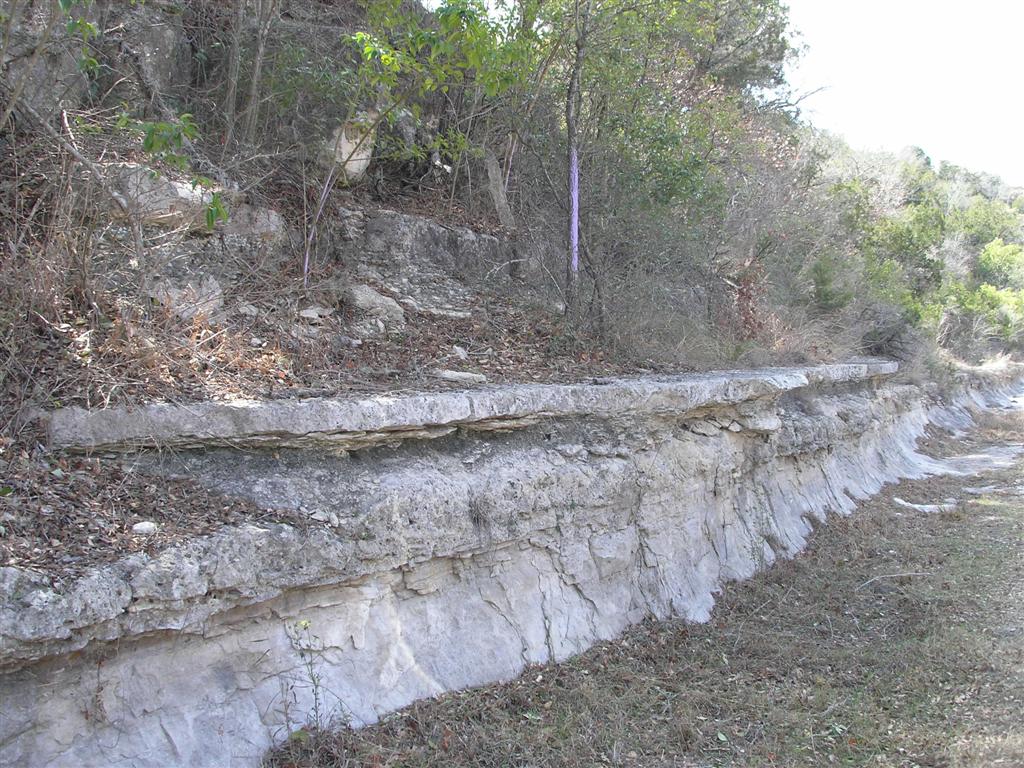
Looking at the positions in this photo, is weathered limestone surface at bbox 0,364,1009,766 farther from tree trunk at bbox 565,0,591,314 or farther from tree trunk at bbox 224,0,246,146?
tree trunk at bbox 224,0,246,146

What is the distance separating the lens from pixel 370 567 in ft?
16.7

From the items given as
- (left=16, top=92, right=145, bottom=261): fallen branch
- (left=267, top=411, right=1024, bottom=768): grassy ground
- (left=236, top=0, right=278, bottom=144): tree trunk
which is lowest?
(left=267, top=411, right=1024, bottom=768): grassy ground

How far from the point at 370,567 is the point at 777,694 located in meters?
3.21

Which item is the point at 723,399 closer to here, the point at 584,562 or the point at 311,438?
the point at 584,562

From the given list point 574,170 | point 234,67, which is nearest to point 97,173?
point 234,67

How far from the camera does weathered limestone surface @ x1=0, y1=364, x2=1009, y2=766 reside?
154 inches

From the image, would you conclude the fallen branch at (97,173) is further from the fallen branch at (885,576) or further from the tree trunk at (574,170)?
the fallen branch at (885,576)

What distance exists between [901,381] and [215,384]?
17085mm

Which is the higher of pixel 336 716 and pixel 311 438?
pixel 311 438

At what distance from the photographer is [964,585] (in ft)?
26.1

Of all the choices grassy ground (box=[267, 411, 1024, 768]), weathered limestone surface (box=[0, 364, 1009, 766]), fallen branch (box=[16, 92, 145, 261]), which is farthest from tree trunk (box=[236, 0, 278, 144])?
grassy ground (box=[267, 411, 1024, 768])

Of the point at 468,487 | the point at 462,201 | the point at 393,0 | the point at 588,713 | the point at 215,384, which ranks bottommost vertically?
the point at 588,713

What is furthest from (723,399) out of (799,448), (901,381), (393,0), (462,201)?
(901,381)

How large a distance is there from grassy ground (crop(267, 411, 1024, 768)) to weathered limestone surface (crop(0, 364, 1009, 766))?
0.29m
